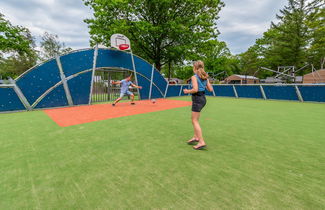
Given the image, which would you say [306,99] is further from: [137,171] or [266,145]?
[137,171]

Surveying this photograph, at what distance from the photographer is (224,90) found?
16469mm

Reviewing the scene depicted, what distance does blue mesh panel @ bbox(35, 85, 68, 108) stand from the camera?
9.16 metres

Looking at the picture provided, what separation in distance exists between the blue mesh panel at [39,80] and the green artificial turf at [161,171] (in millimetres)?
5434

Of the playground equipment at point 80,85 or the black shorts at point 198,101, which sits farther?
the playground equipment at point 80,85

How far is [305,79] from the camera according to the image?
2895cm

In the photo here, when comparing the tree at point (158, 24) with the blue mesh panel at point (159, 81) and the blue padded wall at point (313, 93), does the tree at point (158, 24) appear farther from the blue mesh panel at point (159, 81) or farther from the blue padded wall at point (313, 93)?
the blue padded wall at point (313, 93)

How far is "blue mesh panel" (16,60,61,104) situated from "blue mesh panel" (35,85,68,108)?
343mm

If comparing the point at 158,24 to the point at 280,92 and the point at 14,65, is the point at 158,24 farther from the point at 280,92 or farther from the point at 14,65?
the point at 14,65

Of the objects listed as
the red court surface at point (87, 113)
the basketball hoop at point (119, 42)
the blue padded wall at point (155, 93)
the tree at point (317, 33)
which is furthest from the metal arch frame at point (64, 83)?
the tree at point (317, 33)

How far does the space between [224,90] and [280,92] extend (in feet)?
16.2

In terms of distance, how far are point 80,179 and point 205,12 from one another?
24320 mm

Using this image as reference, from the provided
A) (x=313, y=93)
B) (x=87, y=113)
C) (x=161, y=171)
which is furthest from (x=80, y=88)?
(x=313, y=93)

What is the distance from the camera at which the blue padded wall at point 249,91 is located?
13863mm

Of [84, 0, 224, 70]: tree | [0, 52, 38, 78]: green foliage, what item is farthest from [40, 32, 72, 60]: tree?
[84, 0, 224, 70]: tree
